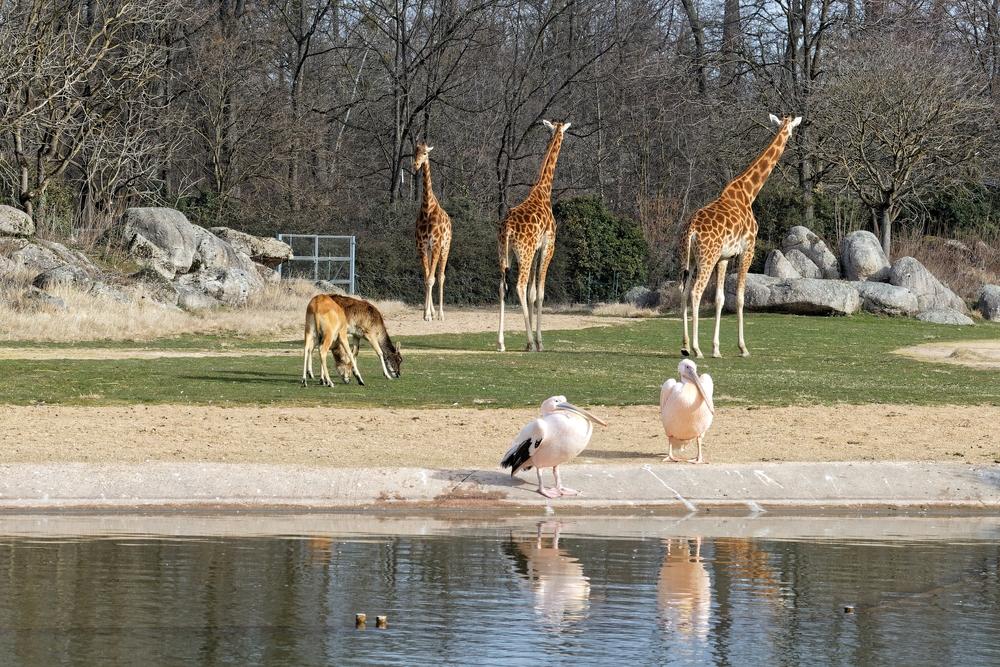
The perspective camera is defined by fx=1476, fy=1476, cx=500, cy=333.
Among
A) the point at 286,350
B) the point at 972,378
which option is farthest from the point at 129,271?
the point at 972,378

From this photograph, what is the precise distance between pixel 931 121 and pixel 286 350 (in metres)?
26.9

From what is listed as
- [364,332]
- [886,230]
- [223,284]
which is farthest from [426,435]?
[886,230]

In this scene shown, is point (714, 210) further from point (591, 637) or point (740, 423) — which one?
point (591, 637)

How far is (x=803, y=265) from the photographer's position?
1683 inches

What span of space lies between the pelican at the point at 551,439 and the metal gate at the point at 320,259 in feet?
105

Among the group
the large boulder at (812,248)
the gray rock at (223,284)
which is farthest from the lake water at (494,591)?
the large boulder at (812,248)

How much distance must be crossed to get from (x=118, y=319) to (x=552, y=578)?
20.1 m

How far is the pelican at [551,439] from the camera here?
434 inches

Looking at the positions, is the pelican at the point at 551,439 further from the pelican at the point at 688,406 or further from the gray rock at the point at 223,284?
the gray rock at the point at 223,284

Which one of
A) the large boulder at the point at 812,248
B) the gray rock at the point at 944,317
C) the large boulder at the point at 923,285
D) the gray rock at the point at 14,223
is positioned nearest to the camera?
the gray rock at the point at 14,223

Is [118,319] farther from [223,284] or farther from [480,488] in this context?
[480,488]

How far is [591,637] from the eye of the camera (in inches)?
289

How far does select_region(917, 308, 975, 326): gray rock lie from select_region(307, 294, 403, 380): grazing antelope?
69.8 feet

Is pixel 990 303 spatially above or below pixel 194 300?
above
